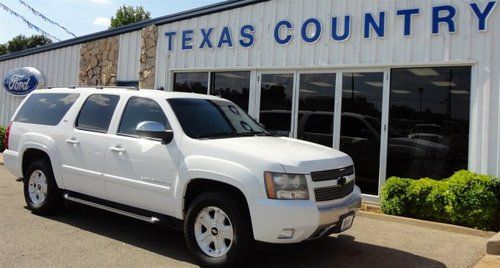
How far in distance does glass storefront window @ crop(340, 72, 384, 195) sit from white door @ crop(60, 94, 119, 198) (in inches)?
182

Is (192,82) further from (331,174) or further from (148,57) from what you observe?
(331,174)

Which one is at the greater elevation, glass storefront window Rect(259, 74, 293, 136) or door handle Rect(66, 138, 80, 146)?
glass storefront window Rect(259, 74, 293, 136)

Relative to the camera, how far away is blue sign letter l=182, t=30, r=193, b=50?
11539 millimetres

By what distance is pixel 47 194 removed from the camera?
6.79 metres

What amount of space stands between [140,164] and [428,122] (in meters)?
5.21

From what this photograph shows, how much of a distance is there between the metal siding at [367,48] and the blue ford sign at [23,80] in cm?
487

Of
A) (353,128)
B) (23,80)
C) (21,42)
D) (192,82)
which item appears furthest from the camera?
(21,42)

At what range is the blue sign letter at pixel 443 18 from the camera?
8180 mm

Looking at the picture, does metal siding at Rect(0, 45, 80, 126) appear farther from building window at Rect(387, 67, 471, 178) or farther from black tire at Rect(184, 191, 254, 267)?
black tire at Rect(184, 191, 254, 267)

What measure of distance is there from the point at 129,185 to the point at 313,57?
523 cm

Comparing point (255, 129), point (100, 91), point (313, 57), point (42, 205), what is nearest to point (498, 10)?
point (313, 57)

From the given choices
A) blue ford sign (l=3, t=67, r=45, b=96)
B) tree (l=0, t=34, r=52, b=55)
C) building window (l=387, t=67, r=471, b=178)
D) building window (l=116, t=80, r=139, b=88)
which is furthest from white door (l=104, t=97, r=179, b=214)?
tree (l=0, t=34, r=52, b=55)

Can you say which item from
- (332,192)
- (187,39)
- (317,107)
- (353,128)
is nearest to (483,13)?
(353,128)

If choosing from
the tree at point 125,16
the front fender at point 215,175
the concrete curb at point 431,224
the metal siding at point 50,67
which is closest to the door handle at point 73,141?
the front fender at point 215,175
